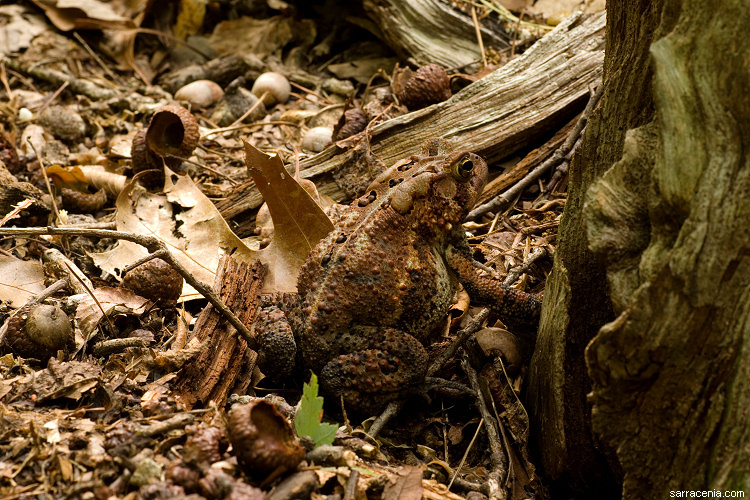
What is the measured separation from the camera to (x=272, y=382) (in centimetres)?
313

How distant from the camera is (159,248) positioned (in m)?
2.71

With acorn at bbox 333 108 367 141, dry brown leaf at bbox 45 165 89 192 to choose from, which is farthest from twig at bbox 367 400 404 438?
dry brown leaf at bbox 45 165 89 192

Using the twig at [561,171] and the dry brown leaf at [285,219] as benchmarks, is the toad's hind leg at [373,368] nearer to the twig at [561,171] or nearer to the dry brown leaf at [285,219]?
the dry brown leaf at [285,219]

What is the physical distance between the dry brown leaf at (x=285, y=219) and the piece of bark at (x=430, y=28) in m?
2.23

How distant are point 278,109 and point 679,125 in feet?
13.0

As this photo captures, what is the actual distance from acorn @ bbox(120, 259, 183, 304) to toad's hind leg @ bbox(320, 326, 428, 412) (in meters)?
1.03

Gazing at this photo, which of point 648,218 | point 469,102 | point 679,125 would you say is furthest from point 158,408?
point 469,102

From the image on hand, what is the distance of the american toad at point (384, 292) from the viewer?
286 cm

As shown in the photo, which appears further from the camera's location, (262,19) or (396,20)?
(262,19)

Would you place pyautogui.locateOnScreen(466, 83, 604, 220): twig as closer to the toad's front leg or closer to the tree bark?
the toad's front leg

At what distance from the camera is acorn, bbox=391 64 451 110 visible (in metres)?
4.44

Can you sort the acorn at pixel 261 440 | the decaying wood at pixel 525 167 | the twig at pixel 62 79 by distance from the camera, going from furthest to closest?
the twig at pixel 62 79
the decaying wood at pixel 525 167
the acorn at pixel 261 440

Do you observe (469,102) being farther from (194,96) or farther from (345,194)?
(194,96)

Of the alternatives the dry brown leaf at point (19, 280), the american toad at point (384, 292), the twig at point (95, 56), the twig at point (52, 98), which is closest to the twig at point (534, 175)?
the american toad at point (384, 292)
